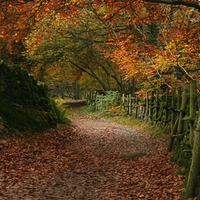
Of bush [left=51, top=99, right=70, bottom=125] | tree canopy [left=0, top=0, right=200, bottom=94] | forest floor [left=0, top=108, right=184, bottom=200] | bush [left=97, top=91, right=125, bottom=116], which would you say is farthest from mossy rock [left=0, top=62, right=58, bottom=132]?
bush [left=97, top=91, right=125, bottom=116]

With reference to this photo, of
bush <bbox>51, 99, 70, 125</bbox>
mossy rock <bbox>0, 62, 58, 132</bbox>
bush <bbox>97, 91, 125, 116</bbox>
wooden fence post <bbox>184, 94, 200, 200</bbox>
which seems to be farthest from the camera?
bush <bbox>97, 91, 125, 116</bbox>

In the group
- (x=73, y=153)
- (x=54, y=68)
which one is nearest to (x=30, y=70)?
(x=54, y=68)

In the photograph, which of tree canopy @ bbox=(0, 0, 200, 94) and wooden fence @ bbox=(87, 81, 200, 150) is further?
tree canopy @ bbox=(0, 0, 200, 94)

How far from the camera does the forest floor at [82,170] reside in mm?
5715

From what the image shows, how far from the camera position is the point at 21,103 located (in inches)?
427

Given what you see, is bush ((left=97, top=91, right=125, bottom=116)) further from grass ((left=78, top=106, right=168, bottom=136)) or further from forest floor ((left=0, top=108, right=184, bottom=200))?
forest floor ((left=0, top=108, right=184, bottom=200))

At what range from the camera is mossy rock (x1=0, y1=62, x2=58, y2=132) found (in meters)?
9.80

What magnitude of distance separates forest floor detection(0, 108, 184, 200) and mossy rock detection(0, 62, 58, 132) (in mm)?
574

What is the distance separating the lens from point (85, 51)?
25.6 m

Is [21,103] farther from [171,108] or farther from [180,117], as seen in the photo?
[180,117]

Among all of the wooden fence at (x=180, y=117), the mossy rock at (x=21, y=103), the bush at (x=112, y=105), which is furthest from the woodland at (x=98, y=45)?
the bush at (x=112, y=105)

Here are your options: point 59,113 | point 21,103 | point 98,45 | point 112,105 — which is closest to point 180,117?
point 21,103

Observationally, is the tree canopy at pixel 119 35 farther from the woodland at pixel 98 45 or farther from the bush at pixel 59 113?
the bush at pixel 59 113

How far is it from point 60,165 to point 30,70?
1977cm
